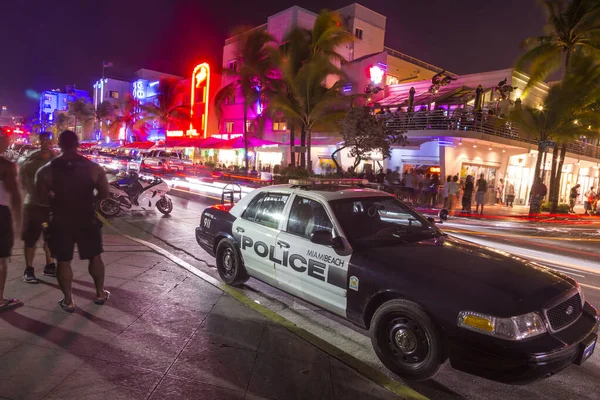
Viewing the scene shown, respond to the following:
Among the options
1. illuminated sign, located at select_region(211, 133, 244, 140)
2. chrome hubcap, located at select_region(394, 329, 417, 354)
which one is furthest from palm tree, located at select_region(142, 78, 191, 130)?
chrome hubcap, located at select_region(394, 329, 417, 354)

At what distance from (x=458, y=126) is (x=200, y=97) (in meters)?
31.4

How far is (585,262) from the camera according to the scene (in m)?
8.96

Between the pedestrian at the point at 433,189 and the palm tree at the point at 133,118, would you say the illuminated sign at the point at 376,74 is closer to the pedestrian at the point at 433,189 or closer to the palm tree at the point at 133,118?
the pedestrian at the point at 433,189

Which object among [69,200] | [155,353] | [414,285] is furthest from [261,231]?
[414,285]

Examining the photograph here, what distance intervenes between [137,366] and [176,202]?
454 inches

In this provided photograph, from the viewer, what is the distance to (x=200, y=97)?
43.8 meters

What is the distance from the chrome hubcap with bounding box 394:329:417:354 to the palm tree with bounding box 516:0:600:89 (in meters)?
21.8

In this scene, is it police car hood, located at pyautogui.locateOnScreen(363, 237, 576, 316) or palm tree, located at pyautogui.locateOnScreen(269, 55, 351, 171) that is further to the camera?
palm tree, located at pyautogui.locateOnScreen(269, 55, 351, 171)

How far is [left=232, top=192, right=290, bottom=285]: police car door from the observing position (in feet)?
15.7

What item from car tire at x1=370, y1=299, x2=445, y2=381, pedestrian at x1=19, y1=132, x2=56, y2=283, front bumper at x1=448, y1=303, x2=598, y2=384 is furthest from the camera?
pedestrian at x1=19, y1=132, x2=56, y2=283

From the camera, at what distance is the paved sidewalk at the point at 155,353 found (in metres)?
3.06

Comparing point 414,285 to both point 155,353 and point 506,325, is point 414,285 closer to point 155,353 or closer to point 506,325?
point 506,325

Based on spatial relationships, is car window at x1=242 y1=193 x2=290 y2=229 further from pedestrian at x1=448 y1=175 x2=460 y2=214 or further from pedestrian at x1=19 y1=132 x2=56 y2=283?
pedestrian at x1=448 y1=175 x2=460 y2=214

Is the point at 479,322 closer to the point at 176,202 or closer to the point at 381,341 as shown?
the point at 381,341
